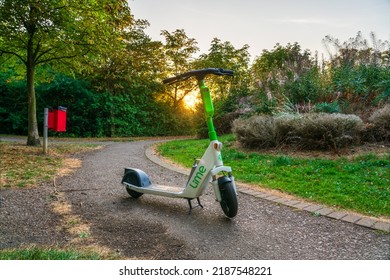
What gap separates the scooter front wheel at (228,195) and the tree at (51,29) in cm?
604

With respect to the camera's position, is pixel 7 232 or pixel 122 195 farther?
pixel 122 195

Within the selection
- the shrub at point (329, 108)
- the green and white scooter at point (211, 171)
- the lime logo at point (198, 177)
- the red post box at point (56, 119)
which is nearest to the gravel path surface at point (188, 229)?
the green and white scooter at point (211, 171)

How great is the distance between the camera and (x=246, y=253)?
2213 millimetres

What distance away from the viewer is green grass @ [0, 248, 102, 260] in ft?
6.44

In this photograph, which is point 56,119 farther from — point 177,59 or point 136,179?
point 177,59

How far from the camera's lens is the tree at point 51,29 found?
6926 millimetres

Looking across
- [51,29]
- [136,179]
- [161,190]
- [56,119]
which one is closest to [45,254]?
[161,190]

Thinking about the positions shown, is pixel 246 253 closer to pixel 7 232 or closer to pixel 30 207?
pixel 7 232

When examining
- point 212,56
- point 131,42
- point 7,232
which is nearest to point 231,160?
point 7,232

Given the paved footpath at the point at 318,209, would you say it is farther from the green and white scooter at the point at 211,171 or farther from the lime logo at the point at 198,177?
the lime logo at the point at 198,177

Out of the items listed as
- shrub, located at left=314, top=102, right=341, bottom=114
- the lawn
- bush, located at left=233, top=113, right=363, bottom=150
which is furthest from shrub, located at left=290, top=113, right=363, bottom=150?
the lawn

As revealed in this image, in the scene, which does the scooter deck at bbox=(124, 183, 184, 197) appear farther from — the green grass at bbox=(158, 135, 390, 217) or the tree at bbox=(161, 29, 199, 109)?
the tree at bbox=(161, 29, 199, 109)

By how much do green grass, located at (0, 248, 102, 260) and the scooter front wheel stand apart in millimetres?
1250

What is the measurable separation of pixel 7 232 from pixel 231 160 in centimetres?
398
